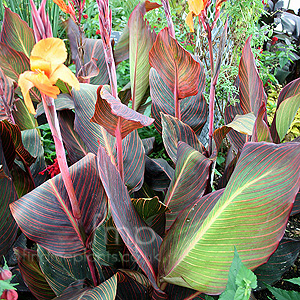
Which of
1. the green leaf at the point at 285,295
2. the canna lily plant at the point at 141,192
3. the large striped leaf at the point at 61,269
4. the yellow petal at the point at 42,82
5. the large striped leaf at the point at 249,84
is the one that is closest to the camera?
the yellow petal at the point at 42,82

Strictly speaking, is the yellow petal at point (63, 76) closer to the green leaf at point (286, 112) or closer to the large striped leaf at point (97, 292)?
the large striped leaf at point (97, 292)

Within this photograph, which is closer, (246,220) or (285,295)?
(246,220)

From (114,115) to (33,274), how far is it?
58cm

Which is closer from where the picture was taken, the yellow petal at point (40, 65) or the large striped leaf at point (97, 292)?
the yellow petal at point (40, 65)

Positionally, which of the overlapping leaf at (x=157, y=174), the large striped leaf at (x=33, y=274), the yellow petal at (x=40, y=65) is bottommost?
the large striped leaf at (x=33, y=274)

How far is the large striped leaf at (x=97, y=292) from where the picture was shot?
69 centimetres

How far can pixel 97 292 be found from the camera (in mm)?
714

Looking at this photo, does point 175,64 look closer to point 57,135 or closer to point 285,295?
point 57,135

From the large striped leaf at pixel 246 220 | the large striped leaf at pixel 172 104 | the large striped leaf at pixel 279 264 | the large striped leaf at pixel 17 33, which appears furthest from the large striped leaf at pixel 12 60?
the large striped leaf at pixel 279 264

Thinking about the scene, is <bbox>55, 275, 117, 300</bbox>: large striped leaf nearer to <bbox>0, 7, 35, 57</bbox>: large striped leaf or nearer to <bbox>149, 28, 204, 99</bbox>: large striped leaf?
<bbox>149, 28, 204, 99</bbox>: large striped leaf

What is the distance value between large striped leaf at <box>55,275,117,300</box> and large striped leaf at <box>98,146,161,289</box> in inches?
3.7

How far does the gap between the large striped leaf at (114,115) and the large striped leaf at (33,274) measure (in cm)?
48

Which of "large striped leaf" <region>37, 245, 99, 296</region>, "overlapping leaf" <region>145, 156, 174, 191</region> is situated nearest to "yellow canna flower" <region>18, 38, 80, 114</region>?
"large striped leaf" <region>37, 245, 99, 296</region>

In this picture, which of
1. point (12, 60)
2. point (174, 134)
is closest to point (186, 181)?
point (174, 134)
